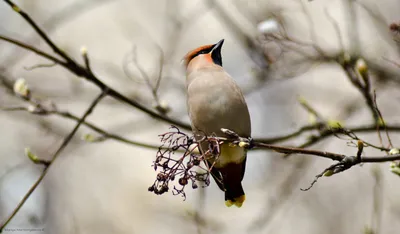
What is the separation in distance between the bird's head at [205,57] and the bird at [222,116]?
0.18 metres

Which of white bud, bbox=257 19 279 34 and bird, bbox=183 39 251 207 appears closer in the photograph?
bird, bbox=183 39 251 207

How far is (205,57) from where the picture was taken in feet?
12.8

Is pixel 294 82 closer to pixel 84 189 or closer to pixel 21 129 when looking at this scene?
pixel 84 189

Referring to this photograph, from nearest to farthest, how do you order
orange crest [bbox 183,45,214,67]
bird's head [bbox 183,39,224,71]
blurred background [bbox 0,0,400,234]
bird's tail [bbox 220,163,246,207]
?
bird's tail [bbox 220,163,246,207] < bird's head [bbox 183,39,224,71] < orange crest [bbox 183,45,214,67] < blurred background [bbox 0,0,400,234]

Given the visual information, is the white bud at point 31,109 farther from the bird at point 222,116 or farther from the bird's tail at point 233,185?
the bird's tail at point 233,185

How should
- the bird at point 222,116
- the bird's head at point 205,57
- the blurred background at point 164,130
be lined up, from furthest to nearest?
the blurred background at point 164,130 < the bird's head at point 205,57 < the bird at point 222,116

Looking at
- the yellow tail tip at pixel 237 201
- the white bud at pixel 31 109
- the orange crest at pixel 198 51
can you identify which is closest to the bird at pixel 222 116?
the yellow tail tip at pixel 237 201

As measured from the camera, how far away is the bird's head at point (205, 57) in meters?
3.81

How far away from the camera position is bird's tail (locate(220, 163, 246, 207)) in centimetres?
341

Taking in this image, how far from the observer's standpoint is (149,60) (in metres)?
9.02

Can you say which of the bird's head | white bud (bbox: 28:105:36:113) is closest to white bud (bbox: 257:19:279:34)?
the bird's head

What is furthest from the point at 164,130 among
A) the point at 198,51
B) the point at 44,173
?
the point at 44,173

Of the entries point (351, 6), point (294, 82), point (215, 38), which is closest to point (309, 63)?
point (351, 6)

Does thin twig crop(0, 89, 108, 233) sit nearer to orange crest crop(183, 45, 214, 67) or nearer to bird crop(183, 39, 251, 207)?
bird crop(183, 39, 251, 207)
